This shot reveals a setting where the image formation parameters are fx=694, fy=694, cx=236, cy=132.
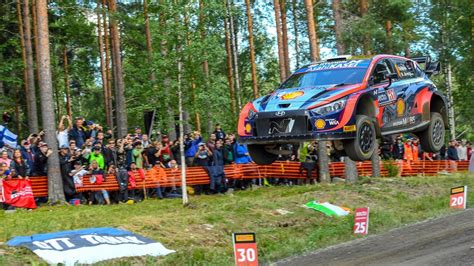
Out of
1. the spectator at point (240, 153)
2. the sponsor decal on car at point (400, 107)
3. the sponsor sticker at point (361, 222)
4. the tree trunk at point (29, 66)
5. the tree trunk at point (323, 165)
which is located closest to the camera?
the sponsor decal on car at point (400, 107)

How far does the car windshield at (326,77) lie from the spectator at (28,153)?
9339 millimetres

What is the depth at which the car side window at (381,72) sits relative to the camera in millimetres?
13289

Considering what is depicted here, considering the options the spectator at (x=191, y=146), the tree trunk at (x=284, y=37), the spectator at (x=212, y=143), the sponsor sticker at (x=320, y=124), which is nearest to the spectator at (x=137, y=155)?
the spectator at (x=191, y=146)

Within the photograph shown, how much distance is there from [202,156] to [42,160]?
218 inches

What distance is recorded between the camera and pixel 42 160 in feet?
66.6

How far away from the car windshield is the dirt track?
12.2 ft

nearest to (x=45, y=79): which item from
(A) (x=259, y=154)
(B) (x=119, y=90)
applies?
(A) (x=259, y=154)

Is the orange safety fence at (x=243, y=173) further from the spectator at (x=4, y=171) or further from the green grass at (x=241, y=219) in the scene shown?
the spectator at (x=4, y=171)

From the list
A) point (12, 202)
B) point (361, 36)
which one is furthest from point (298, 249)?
point (361, 36)

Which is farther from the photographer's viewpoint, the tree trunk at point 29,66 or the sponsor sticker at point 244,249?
the tree trunk at point 29,66

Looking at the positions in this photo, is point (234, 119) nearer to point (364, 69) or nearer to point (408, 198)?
point (408, 198)

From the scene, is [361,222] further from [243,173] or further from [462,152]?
[462,152]

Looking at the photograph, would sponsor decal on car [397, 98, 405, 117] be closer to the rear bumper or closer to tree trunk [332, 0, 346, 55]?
the rear bumper

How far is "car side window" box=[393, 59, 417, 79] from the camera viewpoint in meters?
14.0
